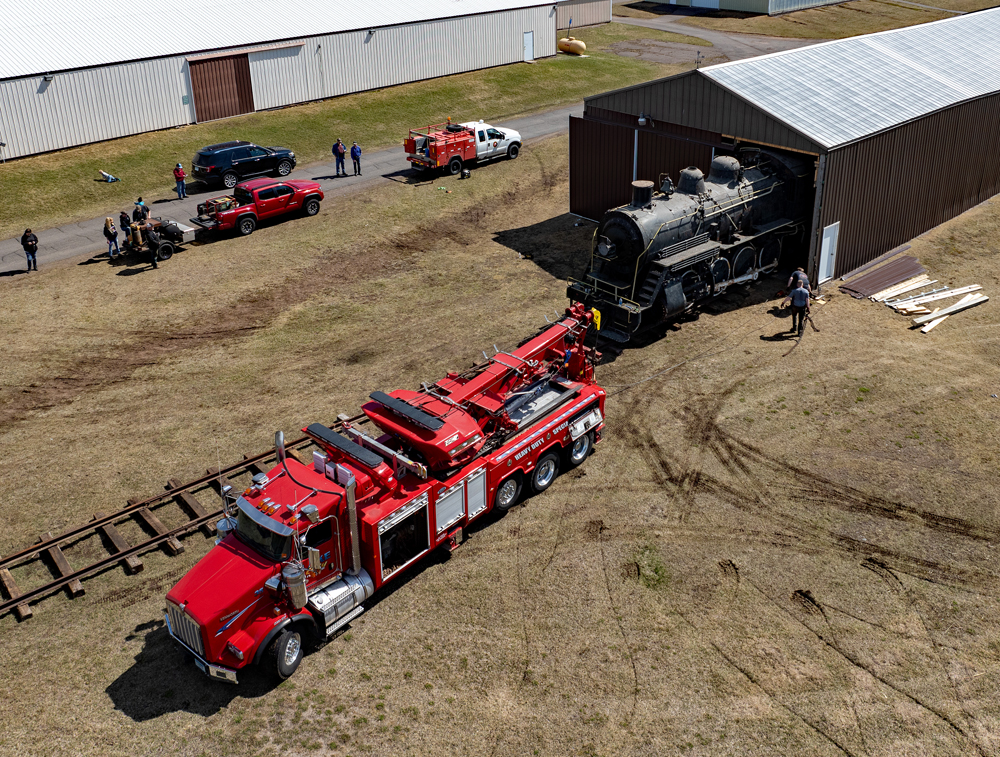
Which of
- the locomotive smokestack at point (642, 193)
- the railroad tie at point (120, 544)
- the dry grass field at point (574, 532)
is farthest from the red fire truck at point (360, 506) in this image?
the locomotive smokestack at point (642, 193)

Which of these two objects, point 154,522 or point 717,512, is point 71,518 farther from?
point 717,512

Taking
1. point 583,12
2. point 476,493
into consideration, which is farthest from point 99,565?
point 583,12

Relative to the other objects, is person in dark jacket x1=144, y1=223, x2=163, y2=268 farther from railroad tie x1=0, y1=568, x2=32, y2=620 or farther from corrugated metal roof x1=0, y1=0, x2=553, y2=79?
railroad tie x1=0, y1=568, x2=32, y2=620

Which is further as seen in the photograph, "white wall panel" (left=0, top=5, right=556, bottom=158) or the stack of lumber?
"white wall panel" (left=0, top=5, right=556, bottom=158)

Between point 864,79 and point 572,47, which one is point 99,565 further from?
point 572,47

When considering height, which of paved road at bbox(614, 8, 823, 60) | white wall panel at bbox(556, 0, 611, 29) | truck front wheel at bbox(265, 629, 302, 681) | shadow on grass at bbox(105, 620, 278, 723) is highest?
white wall panel at bbox(556, 0, 611, 29)

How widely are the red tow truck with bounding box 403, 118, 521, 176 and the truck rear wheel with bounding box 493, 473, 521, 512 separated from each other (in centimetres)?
2283

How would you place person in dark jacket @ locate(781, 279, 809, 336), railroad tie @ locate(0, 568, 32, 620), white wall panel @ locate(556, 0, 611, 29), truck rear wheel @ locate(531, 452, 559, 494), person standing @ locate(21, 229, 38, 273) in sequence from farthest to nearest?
white wall panel @ locate(556, 0, 611, 29) < person standing @ locate(21, 229, 38, 273) < person in dark jacket @ locate(781, 279, 809, 336) < truck rear wheel @ locate(531, 452, 559, 494) < railroad tie @ locate(0, 568, 32, 620)

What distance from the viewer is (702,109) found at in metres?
26.5

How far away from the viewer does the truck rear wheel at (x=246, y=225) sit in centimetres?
3084

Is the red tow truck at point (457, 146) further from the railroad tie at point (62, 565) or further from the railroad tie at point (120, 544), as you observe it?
the railroad tie at point (62, 565)

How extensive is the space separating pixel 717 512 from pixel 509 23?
42.6 m

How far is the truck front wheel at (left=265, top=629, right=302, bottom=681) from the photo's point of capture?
12430 mm

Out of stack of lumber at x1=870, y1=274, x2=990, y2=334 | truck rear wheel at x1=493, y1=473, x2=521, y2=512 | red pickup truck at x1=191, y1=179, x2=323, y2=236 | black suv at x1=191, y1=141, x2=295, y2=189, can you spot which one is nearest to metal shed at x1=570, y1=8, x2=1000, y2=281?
stack of lumber at x1=870, y1=274, x2=990, y2=334
